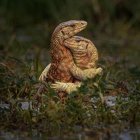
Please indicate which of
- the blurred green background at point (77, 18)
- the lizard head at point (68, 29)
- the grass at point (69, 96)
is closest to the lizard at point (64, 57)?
the lizard head at point (68, 29)

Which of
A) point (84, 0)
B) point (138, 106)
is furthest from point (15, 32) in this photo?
point (138, 106)

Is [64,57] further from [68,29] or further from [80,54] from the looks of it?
[68,29]

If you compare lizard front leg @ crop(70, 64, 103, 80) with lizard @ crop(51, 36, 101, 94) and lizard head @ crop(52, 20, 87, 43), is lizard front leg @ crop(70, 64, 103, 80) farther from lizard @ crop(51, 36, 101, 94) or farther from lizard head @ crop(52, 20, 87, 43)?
lizard head @ crop(52, 20, 87, 43)

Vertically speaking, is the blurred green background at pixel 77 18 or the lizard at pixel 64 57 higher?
the blurred green background at pixel 77 18

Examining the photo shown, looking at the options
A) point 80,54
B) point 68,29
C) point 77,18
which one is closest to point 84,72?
point 80,54

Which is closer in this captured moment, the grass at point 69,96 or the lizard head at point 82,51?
the grass at point 69,96

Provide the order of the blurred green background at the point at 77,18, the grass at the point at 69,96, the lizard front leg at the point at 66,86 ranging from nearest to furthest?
the grass at the point at 69,96, the lizard front leg at the point at 66,86, the blurred green background at the point at 77,18

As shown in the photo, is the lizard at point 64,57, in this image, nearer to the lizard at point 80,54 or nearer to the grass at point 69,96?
the lizard at point 80,54
